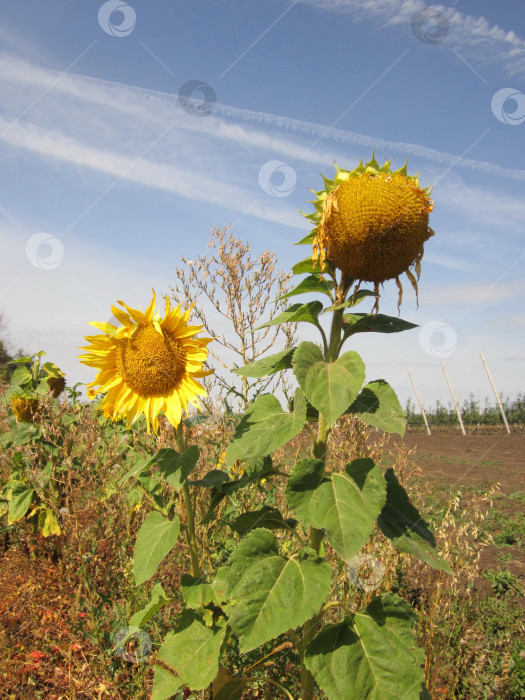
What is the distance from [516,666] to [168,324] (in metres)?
3.01

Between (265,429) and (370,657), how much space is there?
76 centimetres

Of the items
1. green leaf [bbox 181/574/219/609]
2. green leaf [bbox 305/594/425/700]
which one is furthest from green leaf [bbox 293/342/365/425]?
green leaf [bbox 181/574/219/609]

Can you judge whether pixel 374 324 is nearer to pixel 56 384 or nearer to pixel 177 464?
pixel 177 464

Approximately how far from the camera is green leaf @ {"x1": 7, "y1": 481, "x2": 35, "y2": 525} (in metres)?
3.88

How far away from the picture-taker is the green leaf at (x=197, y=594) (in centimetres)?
175

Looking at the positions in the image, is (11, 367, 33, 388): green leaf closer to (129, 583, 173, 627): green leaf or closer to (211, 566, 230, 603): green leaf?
(129, 583, 173, 627): green leaf

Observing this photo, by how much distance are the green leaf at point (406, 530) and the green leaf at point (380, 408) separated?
0.35 m

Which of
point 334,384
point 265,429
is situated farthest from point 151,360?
point 334,384

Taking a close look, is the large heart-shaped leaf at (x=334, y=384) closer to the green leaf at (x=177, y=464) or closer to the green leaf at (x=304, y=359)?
the green leaf at (x=304, y=359)

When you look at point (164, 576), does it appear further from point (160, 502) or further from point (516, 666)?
point (516, 666)

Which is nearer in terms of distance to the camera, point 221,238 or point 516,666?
point 516,666

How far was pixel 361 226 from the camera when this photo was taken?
4.75 feet

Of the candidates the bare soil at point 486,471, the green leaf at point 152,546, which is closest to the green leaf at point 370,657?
the green leaf at point 152,546

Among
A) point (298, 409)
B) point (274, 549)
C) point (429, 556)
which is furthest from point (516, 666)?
point (298, 409)
